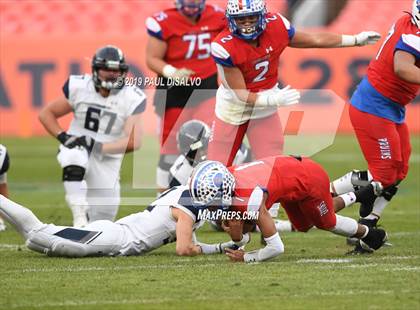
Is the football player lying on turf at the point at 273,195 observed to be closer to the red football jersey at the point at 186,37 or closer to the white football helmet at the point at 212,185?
the white football helmet at the point at 212,185

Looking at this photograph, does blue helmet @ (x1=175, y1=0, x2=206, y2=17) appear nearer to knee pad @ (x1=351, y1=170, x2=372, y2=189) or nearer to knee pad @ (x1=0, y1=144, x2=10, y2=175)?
knee pad @ (x1=0, y1=144, x2=10, y2=175)

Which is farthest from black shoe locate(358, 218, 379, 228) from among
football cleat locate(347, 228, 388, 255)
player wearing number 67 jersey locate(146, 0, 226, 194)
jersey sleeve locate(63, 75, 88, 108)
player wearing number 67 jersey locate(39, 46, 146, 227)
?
jersey sleeve locate(63, 75, 88, 108)

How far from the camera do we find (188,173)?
794 centimetres

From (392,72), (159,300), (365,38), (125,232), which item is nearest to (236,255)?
(125,232)

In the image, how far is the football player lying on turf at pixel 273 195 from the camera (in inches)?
235

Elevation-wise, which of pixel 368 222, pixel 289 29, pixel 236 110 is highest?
pixel 289 29

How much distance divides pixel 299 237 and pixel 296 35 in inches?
60.0

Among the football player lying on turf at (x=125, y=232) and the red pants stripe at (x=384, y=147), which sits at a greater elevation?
the red pants stripe at (x=384, y=147)

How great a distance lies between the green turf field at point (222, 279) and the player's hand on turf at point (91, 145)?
0.90 metres

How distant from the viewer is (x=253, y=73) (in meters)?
7.24

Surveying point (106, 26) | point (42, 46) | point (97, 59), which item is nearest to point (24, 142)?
point (42, 46)

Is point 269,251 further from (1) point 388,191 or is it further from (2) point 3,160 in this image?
(2) point 3,160

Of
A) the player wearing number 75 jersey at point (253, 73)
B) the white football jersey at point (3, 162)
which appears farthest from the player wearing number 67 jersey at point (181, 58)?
the player wearing number 75 jersey at point (253, 73)
